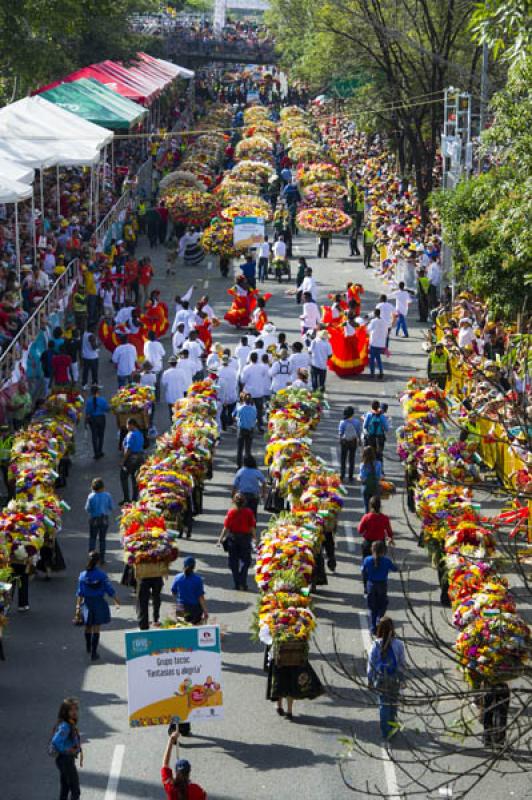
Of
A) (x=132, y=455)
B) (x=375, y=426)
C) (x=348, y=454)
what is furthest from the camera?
(x=348, y=454)

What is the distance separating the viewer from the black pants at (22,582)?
18062 millimetres

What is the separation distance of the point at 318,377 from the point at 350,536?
250 inches

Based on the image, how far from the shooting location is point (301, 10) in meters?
78.2

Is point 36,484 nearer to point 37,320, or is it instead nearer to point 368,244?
point 37,320

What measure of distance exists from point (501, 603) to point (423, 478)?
4.26 metres

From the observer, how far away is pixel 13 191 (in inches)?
1096

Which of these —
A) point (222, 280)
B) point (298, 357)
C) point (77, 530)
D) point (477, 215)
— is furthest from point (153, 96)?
point (77, 530)

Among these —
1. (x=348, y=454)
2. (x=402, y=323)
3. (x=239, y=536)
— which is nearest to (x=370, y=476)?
(x=348, y=454)

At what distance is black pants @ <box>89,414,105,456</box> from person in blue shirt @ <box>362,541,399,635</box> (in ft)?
25.5

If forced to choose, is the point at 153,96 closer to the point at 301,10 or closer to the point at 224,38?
the point at 301,10

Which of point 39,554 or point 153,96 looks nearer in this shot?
point 39,554

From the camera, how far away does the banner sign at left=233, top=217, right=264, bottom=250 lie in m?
38.8

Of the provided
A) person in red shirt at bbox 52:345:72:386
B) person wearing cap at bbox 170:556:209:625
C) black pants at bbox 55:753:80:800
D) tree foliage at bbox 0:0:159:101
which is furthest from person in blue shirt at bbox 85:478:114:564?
tree foliage at bbox 0:0:159:101

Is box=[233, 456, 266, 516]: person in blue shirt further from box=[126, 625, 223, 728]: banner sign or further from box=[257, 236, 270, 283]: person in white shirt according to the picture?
box=[257, 236, 270, 283]: person in white shirt
